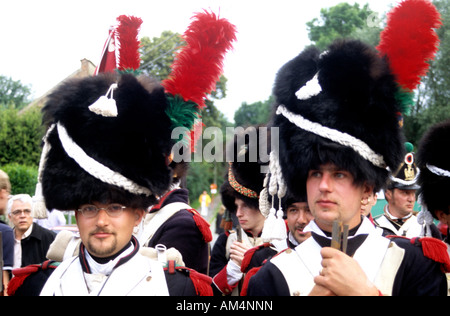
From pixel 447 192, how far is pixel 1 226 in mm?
4192

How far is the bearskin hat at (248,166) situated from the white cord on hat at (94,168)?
5.84 ft

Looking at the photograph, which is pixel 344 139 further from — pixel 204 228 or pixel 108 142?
pixel 204 228

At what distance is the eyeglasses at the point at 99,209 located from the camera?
2.95 m

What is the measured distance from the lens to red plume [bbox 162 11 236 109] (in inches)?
126

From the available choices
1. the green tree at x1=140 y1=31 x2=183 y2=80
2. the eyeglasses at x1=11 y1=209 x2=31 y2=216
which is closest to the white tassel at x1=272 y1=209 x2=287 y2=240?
the eyeglasses at x1=11 y1=209 x2=31 y2=216

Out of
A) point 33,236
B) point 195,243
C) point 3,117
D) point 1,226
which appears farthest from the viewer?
point 3,117

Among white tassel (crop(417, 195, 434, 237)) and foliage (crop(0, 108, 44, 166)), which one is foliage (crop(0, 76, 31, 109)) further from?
white tassel (crop(417, 195, 434, 237))

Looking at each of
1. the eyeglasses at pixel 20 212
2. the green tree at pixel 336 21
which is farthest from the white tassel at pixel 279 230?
the green tree at pixel 336 21

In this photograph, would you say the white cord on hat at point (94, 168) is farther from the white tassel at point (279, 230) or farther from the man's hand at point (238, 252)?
the man's hand at point (238, 252)

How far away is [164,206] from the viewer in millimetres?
4172

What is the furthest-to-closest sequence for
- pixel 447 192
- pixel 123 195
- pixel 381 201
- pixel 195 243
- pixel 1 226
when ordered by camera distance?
pixel 381 201 → pixel 1 226 → pixel 195 243 → pixel 447 192 → pixel 123 195
